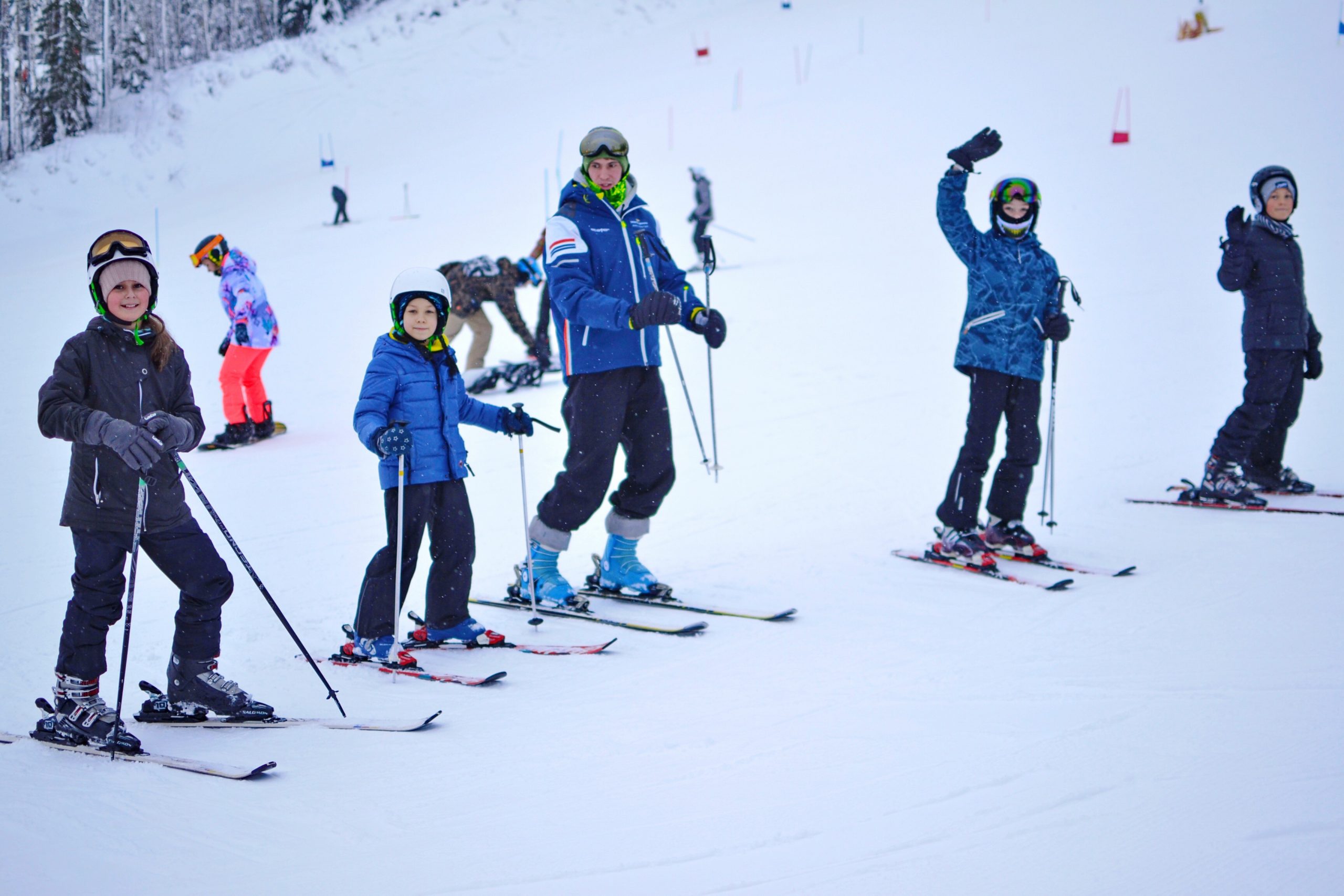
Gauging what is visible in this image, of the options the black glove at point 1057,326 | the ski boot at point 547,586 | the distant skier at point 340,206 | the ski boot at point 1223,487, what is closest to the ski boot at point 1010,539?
the black glove at point 1057,326

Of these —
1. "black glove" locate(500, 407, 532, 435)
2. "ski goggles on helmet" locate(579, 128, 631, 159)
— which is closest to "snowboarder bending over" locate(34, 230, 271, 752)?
"black glove" locate(500, 407, 532, 435)

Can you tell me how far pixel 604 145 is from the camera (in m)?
4.07

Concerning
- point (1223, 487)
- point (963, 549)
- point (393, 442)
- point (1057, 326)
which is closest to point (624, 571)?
point (393, 442)

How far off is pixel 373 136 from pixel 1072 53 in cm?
1744

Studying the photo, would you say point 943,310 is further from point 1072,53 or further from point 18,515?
point 1072,53

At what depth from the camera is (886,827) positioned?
2.34 metres

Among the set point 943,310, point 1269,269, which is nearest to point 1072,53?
point 943,310

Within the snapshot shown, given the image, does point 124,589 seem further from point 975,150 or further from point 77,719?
point 975,150

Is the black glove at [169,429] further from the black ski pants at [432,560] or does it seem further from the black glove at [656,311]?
the black glove at [656,311]

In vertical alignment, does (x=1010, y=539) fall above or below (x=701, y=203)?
below

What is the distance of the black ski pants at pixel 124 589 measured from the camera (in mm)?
2963

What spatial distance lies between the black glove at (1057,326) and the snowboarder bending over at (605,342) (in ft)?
5.15

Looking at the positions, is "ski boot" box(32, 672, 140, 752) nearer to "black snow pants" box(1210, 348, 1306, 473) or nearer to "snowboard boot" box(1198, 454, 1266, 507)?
"snowboard boot" box(1198, 454, 1266, 507)

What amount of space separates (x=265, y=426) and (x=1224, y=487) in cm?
657
